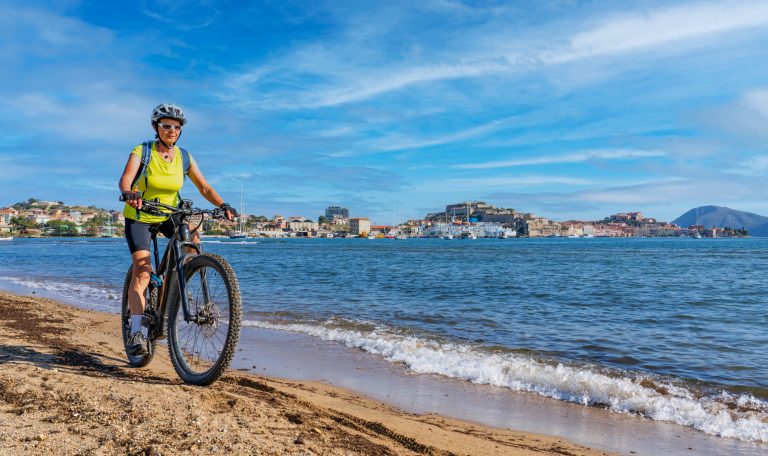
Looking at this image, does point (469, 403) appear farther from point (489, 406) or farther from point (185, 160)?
point (185, 160)

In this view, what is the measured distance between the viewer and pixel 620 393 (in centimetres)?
568

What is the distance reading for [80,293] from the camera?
15.1 m

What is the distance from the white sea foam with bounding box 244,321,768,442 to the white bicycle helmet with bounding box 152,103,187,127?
415 cm

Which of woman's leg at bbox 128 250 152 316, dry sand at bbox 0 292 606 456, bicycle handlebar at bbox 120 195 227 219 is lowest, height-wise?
dry sand at bbox 0 292 606 456

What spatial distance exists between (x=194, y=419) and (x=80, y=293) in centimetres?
1417

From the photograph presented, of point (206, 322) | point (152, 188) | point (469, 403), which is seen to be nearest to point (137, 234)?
point (152, 188)

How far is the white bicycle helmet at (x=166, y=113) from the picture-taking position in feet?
15.3

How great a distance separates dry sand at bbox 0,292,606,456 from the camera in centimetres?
286

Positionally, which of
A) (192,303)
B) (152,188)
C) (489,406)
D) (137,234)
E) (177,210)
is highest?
(152,188)

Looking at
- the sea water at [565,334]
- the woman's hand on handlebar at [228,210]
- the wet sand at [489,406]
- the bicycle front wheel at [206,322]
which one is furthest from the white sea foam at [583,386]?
the woman's hand on handlebar at [228,210]

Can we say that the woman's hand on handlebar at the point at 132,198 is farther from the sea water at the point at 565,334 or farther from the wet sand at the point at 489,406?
the sea water at the point at 565,334

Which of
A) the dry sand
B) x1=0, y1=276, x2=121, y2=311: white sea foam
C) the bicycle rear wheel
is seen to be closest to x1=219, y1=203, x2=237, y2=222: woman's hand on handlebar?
the bicycle rear wheel

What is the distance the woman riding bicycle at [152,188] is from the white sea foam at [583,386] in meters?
3.43

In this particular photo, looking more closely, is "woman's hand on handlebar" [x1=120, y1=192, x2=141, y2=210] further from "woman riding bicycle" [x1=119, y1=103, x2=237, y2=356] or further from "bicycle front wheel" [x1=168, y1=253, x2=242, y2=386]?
"bicycle front wheel" [x1=168, y1=253, x2=242, y2=386]
